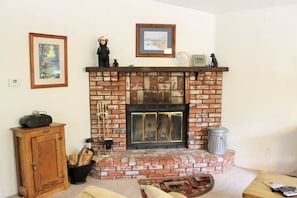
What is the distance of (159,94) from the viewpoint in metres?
4.16

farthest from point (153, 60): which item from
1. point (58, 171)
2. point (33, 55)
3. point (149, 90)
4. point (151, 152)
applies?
point (58, 171)

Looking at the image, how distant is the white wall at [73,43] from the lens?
3.07 meters

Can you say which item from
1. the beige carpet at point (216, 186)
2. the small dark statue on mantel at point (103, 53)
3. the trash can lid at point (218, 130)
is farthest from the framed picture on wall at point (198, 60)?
the beige carpet at point (216, 186)

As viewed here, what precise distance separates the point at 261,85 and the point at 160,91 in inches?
55.5

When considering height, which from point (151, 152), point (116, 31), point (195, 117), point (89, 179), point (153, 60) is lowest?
point (89, 179)

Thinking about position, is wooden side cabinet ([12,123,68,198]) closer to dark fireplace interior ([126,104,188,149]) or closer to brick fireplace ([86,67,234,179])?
brick fireplace ([86,67,234,179])

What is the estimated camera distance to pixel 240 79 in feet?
13.3

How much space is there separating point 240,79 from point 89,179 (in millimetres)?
2502

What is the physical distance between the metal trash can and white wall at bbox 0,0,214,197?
3.91 feet

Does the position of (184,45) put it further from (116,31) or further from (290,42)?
(290,42)

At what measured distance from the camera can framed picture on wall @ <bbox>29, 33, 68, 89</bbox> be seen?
3.31 meters

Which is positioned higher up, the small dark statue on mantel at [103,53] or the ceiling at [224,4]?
the ceiling at [224,4]

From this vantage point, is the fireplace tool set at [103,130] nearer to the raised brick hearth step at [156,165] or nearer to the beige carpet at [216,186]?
the raised brick hearth step at [156,165]

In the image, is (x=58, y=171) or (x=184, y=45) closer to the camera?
(x=58, y=171)
